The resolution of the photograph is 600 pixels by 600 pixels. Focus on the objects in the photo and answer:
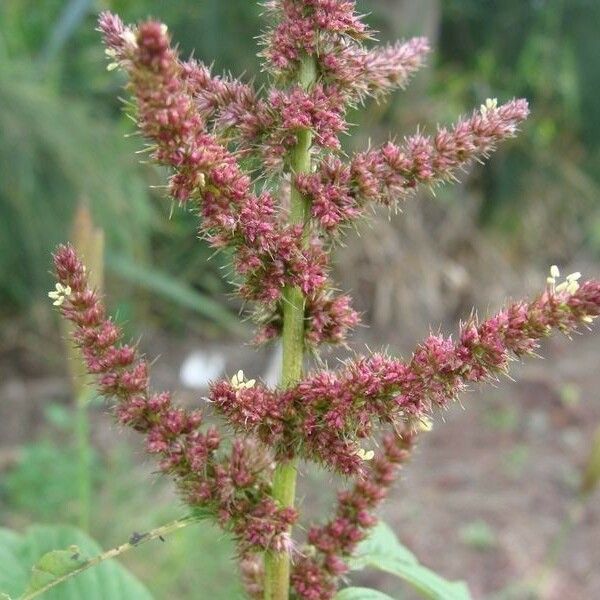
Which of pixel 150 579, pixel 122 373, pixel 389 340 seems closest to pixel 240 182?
pixel 122 373

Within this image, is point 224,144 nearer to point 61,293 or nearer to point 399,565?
point 61,293

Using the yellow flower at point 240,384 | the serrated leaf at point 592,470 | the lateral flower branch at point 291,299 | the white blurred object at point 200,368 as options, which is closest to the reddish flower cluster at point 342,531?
the lateral flower branch at point 291,299

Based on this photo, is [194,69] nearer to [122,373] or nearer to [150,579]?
[122,373]

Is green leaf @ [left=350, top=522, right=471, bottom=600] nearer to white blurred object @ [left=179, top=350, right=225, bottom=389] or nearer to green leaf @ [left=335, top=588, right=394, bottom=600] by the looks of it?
green leaf @ [left=335, top=588, right=394, bottom=600]

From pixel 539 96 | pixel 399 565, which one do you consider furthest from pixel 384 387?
pixel 539 96

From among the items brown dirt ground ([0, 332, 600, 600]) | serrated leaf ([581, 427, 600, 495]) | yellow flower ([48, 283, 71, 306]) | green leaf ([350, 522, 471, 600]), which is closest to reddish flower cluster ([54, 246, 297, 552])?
yellow flower ([48, 283, 71, 306])
